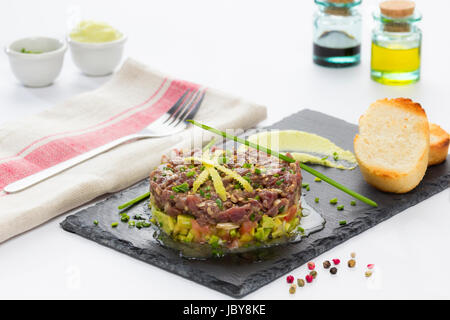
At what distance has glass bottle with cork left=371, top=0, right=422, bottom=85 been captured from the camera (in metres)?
5.73

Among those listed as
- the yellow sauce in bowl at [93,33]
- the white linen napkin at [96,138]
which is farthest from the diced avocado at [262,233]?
the yellow sauce in bowl at [93,33]

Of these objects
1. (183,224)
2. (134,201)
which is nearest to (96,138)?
(134,201)

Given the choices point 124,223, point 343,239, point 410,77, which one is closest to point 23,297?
point 124,223

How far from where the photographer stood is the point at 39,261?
3.99 meters

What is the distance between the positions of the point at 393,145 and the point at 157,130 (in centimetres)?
157

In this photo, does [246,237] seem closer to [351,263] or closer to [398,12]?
[351,263]

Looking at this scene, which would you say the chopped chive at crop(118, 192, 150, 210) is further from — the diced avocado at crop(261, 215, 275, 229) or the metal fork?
the diced avocado at crop(261, 215, 275, 229)

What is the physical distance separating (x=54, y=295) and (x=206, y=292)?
68cm

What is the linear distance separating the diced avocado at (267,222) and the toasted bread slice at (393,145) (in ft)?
2.52

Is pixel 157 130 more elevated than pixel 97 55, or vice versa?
pixel 97 55

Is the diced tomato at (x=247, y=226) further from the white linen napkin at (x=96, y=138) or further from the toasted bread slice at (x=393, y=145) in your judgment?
the white linen napkin at (x=96, y=138)

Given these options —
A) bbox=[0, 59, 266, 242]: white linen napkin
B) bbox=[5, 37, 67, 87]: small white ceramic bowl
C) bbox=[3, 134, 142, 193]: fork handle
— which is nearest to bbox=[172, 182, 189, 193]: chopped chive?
bbox=[0, 59, 266, 242]: white linen napkin

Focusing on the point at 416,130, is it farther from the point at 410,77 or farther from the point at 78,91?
the point at 78,91

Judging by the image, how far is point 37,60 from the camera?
6.02 m
